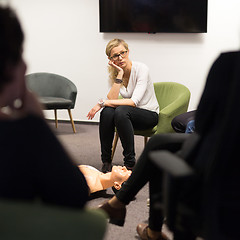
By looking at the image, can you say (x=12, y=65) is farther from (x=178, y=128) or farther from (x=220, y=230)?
(x=178, y=128)

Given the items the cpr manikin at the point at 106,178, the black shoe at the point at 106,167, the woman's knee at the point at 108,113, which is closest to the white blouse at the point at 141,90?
the woman's knee at the point at 108,113

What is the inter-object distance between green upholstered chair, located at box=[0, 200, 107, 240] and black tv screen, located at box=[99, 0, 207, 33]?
445 centimetres

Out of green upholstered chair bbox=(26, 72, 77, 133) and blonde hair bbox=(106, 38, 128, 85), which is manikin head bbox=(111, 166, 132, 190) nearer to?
blonde hair bbox=(106, 38, 128, 85)

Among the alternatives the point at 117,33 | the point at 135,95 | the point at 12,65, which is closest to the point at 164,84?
the point at 135,95

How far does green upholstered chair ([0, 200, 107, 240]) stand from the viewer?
0.86 m

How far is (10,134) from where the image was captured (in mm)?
855

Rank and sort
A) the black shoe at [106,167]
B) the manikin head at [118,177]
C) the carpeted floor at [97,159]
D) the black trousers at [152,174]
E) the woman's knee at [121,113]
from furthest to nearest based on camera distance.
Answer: the black shoe at [106,167] < the woman's knee at [121,113] < the manikin head at [118,177] < the carpeted floor at [97,159] < the black trousers at [152,174]

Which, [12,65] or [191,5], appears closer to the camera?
[12,65]

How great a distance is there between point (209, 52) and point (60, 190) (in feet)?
14.7

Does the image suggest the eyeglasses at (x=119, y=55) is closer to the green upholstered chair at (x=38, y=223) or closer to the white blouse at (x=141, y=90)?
the white blouse at (x=141, y=90)

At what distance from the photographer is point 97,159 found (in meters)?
3.78

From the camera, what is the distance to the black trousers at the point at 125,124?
3131 millimetres

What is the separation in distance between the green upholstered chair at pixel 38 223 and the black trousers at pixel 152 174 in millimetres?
870

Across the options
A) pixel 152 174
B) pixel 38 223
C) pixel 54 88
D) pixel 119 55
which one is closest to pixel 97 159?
pixel 119 55
